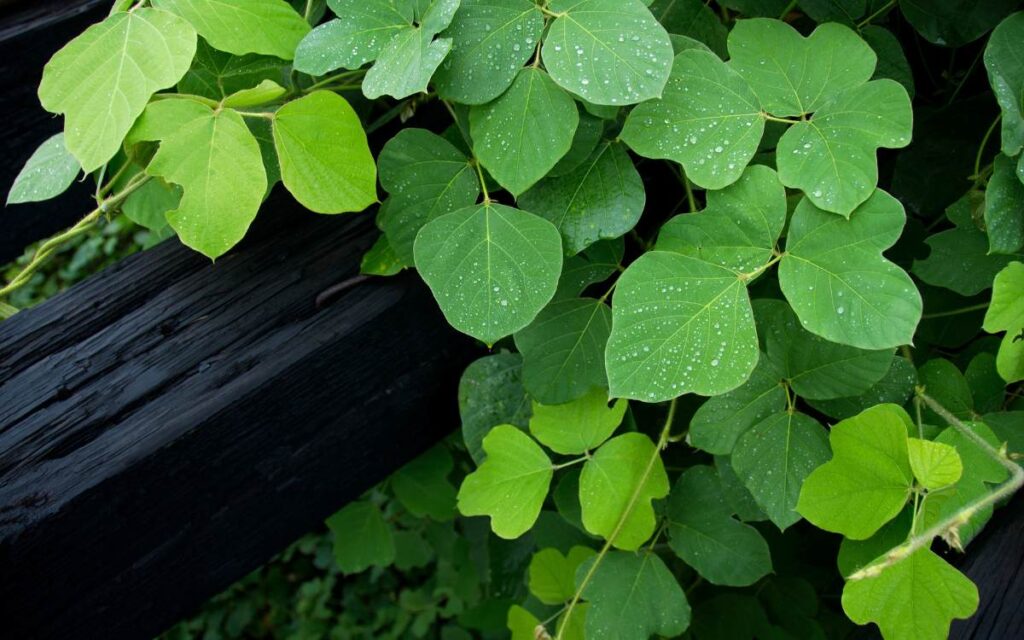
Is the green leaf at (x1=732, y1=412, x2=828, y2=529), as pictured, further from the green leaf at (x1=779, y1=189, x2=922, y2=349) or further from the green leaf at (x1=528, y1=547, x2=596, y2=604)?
the green leaf at (x1=528, y1=547, x2=596, y2=604)

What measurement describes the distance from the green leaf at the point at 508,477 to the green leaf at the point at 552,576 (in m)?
0.18

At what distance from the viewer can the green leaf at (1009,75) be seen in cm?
80

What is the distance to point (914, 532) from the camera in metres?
0.73

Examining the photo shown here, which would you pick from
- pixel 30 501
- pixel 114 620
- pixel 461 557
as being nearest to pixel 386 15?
pixel 30 501

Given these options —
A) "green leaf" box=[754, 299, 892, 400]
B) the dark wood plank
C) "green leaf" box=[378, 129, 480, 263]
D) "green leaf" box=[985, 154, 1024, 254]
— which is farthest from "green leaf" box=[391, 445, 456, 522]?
"green leaf" box=[985, 154, 1024, 254]

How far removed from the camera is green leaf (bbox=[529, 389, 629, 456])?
0.99 metres

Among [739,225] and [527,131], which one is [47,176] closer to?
[527,131]

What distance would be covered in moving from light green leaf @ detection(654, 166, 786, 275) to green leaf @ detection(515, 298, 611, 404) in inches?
6.7

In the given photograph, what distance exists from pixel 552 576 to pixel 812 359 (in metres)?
0.49

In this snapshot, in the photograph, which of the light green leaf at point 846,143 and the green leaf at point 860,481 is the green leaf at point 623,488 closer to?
the green leaf at point 860,481

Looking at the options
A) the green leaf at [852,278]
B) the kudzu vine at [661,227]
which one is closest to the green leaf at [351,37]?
the kudzu vine at [661,227]

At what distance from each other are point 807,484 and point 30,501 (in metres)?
0.72

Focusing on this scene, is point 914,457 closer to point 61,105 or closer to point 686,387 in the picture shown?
point 686,387

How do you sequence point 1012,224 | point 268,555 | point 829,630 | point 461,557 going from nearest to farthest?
point 1012,224, point 268,555, point 829,630, point 461,557
